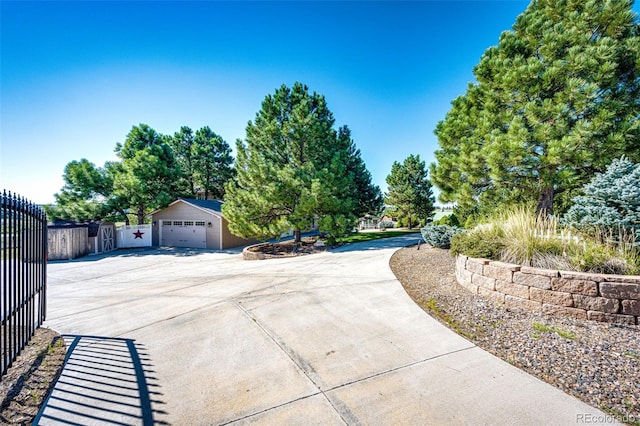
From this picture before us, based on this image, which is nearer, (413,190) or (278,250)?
(278,250)

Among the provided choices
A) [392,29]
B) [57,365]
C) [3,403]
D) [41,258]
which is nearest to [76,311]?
[41,258]

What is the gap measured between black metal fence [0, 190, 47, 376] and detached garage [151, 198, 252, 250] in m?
12.6

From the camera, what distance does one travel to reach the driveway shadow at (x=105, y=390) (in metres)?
2.26

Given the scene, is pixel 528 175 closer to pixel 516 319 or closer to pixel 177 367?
pixel 516 319

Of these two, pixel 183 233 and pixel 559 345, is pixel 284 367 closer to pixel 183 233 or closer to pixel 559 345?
pixel 559 345

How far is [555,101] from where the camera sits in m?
7.55

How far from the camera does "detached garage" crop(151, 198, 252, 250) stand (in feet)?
55.8

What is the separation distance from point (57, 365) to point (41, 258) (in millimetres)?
1748

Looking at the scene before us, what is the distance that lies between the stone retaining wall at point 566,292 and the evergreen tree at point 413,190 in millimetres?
21689

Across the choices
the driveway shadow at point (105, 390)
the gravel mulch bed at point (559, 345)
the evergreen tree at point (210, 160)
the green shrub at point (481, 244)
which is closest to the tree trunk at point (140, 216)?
the evergreen tree at point (210, 160)

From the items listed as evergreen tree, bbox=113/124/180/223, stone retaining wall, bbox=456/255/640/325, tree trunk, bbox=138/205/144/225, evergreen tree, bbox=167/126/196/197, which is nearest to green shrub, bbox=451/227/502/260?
stone retaining wall, bbox=456/255/640/325

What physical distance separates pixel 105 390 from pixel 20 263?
82.6 inches

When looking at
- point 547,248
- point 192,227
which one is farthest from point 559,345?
point 192,227

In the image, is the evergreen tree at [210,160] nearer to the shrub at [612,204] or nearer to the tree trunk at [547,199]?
the tree trunk at [547,199]
